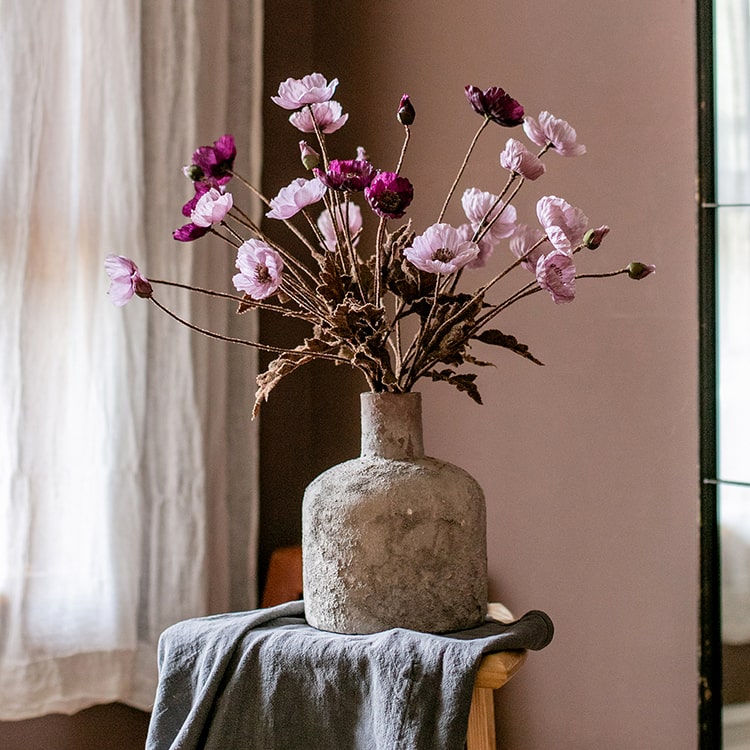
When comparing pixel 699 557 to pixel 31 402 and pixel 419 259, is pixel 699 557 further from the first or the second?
pixel 31 402

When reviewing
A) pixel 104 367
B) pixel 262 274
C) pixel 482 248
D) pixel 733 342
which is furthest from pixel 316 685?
pixel 104 367

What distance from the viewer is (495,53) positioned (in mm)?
Answer: 1813

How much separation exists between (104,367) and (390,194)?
0.96 meters

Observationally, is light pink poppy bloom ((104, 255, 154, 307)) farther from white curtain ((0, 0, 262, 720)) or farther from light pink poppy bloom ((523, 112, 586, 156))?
white curtain ((0, 0, 262, 720))

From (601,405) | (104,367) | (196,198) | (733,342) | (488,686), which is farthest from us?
(104,367)

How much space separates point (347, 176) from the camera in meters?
1.09

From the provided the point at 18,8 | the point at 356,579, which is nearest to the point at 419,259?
the point at 356,579

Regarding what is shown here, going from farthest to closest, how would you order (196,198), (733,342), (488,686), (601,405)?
(601,405), (733,342), (196,198), (488,686)

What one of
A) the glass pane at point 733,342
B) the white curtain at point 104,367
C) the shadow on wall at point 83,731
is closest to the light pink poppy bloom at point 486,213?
the glass pane at point 733,342

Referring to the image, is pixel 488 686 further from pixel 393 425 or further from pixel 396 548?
pixel 393 425

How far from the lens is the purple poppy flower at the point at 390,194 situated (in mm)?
1066

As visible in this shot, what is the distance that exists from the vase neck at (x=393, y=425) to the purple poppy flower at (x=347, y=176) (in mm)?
266

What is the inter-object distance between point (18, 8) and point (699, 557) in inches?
59.8

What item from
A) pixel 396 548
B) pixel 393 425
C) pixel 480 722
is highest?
pixel 393 425
